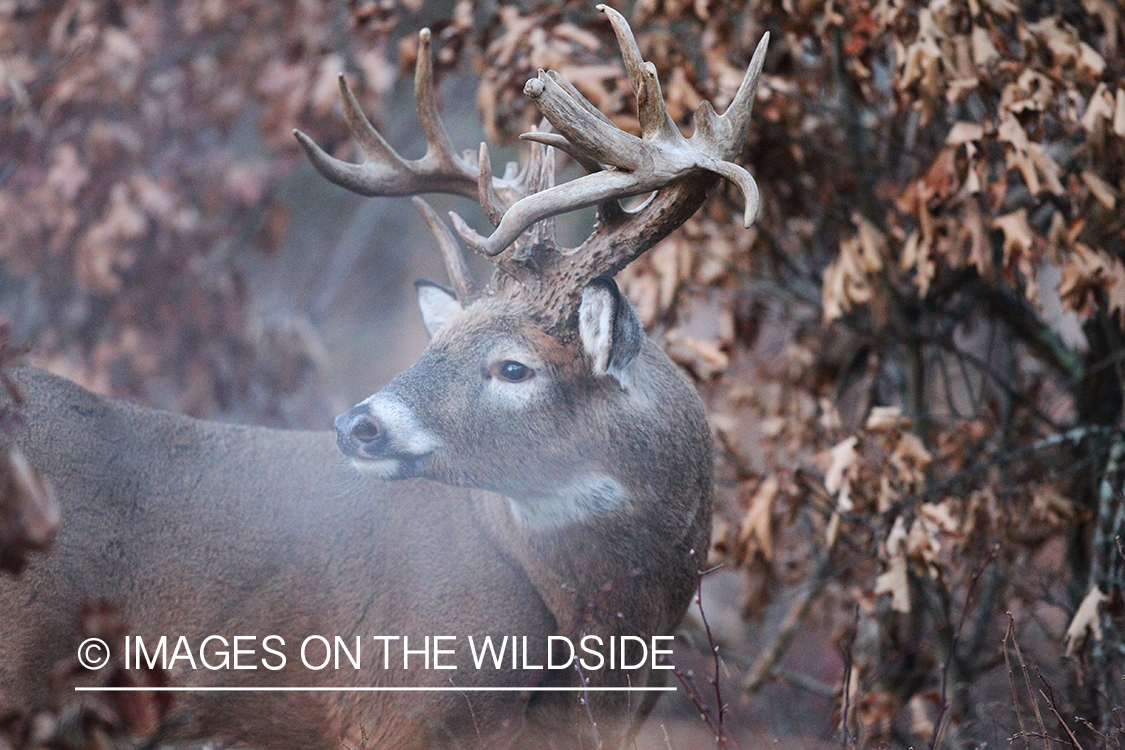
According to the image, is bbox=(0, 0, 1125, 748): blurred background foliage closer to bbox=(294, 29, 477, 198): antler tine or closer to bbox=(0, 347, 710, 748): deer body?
bbox=(0, 347, 710, 748): deer body

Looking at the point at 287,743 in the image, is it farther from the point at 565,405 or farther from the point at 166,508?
the point at 565,405

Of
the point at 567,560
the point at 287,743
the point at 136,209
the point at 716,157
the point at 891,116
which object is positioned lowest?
the point at 136,209

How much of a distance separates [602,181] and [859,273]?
172cm

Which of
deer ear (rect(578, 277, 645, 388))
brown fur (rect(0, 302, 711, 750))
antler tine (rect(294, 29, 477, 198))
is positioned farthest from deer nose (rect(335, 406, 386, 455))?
antler tine (rect(294, 29, 477, 198))

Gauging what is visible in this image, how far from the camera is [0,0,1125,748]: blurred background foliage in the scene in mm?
3793

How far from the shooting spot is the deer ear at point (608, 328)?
9.76 feet

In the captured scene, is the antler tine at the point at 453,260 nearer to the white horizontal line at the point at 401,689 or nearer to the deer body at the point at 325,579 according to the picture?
the deer body at the point at 325,579

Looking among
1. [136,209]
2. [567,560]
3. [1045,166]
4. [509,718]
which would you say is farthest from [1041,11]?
[136,209]

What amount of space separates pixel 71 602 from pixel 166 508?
387 mm

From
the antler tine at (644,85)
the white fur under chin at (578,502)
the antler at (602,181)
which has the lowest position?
the white fur under chin at (578,502)

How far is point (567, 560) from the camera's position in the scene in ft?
10.3

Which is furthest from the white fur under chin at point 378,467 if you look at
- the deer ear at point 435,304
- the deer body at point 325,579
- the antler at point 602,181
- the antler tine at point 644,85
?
the antler tine at point 644,85

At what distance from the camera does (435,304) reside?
364 cm

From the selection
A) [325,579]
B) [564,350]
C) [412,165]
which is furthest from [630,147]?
[325,579]
